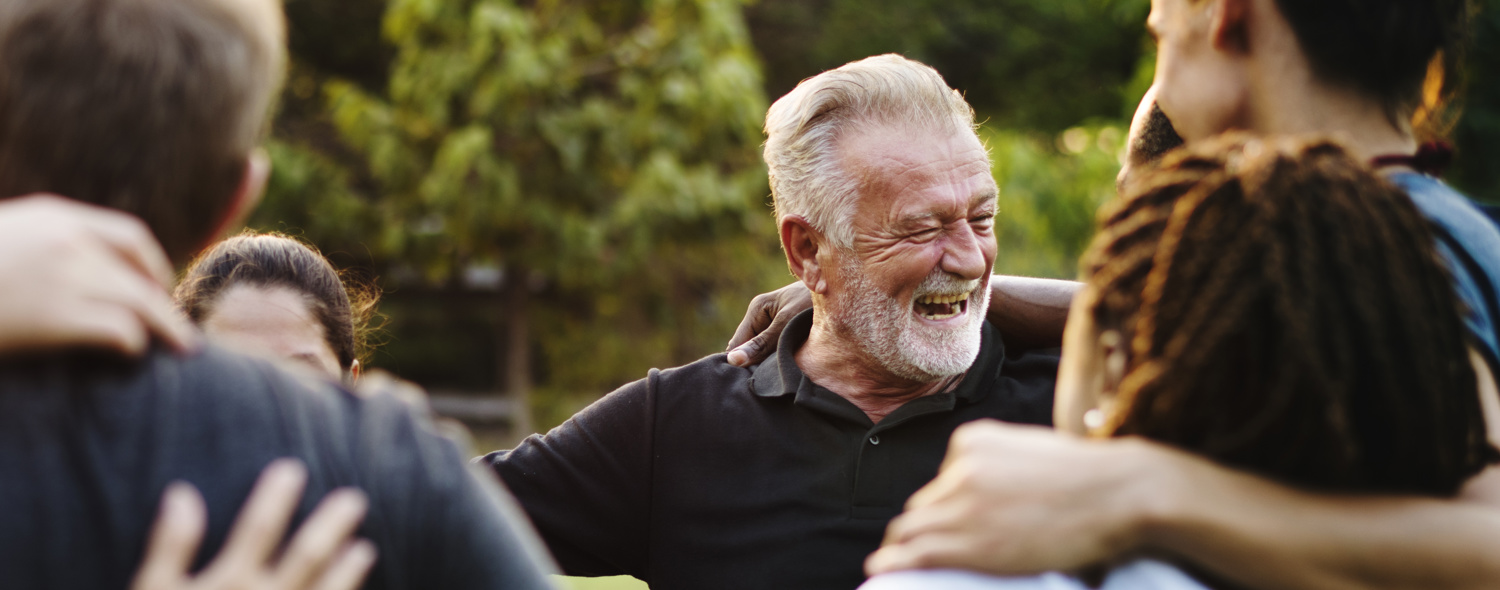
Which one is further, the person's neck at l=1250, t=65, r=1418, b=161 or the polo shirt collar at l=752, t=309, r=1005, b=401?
the polo shirt collar at l=752, t=309, r=1005, b=401

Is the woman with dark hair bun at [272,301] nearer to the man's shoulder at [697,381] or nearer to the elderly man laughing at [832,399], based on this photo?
the elderly man laughing at [832,399]

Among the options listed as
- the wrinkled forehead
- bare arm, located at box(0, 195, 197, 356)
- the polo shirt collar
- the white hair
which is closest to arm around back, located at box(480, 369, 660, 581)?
the polo shirt collar

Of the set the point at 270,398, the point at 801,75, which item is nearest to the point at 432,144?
the point at 801,75

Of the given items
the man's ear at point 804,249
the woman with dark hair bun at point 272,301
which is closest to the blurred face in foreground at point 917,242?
the man's ear at point 804,249

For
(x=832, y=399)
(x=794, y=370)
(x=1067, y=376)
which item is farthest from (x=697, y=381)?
(x=1067, y=376)

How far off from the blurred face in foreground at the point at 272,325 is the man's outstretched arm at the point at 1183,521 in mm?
1662

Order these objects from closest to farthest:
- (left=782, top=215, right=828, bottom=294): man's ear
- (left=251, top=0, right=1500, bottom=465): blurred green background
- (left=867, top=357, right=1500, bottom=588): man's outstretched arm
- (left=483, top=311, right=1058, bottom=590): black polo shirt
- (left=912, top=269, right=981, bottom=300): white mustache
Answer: (left=867, top=357, right=1500, bottom=588): man's outstretched arm < (left=483, top=311, right=1058, bottom=590): black polo shirt < (left=912, top=269, right=981, bottom=300): white mustache < (left=782, top=215, right=828, bottom=294): man's ear < (left=251, top=0, right=1500, bottom=465): blurred green background

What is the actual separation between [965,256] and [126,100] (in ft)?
6.22

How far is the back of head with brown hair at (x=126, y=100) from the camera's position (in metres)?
1.05

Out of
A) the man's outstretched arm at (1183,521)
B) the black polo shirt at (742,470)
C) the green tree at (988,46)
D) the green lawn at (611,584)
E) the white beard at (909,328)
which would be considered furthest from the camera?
the green tree at (988,46)

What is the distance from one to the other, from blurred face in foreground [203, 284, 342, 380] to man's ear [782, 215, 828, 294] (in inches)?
43.2

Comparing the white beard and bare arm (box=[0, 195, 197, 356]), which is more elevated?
bare arm (box=[0, 195, 197, 356])

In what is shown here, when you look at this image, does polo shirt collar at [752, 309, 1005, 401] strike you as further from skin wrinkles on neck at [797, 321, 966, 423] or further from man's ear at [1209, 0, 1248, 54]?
man's ear at [1209, 0, 1248, 54]

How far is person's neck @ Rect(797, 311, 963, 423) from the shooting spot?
2588 millimetres
